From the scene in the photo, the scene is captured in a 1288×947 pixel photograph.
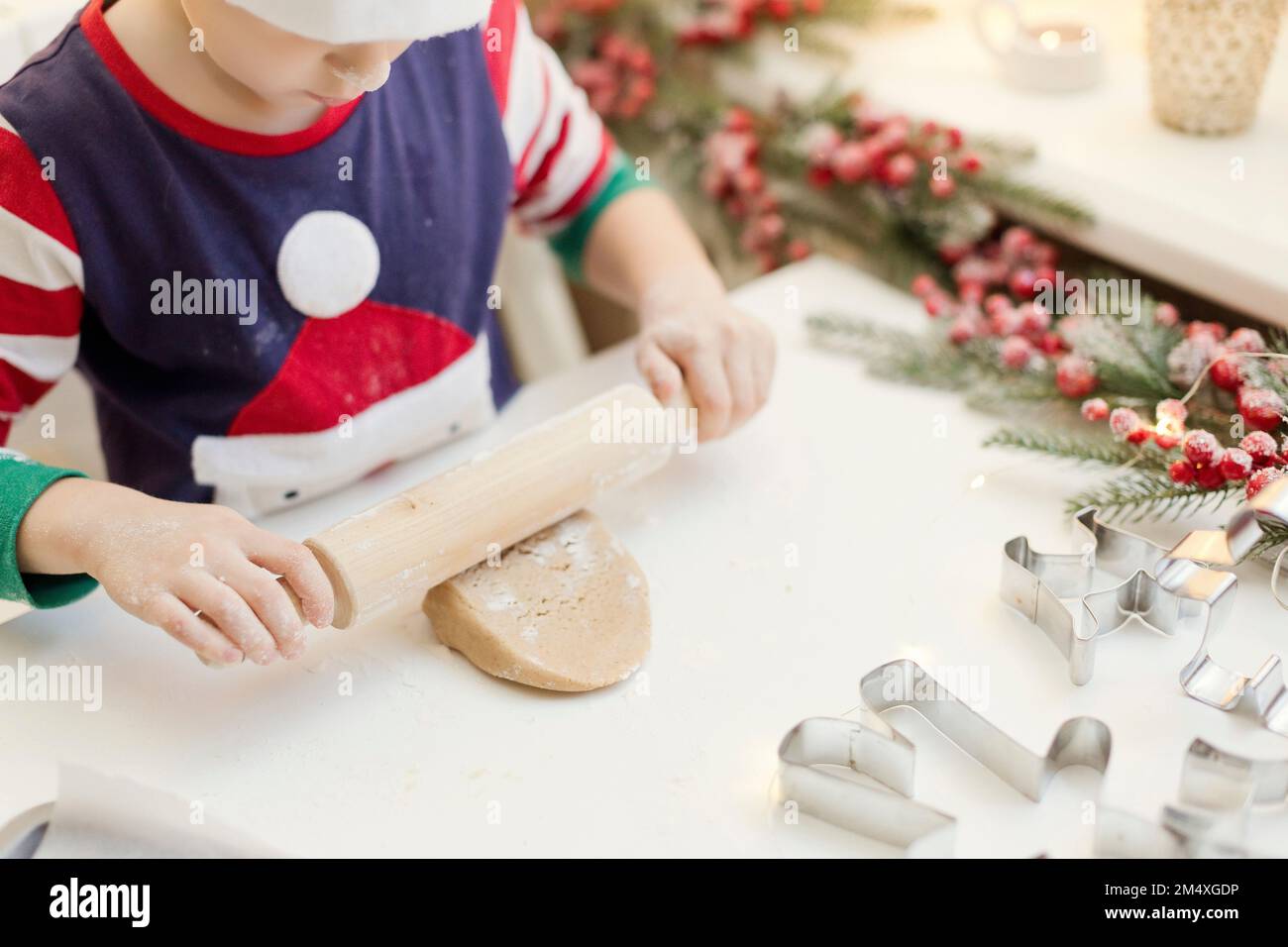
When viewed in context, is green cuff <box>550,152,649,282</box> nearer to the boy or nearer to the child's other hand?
the boy

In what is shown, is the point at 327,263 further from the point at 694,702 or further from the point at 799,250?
the point at 799,250

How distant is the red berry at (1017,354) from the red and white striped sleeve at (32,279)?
23.0 inches

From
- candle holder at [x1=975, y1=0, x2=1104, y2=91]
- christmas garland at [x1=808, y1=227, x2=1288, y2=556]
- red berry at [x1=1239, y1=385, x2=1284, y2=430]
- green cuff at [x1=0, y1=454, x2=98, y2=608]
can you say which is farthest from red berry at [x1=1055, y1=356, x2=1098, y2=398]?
green cuff at [x1=0, y1=454, x2=98, y2=608]

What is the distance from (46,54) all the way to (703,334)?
41cm

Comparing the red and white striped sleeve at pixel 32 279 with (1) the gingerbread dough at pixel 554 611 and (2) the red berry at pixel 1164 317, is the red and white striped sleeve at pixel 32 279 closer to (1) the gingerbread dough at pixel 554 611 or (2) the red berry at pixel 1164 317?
(1) the gingerbread dough at pixel 554 611

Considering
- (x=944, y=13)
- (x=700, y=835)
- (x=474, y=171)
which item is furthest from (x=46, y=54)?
(x=944, y=13)

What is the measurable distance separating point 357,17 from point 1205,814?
1.64 ft

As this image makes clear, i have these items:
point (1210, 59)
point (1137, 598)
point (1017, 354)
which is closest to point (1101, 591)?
point (1137, 598)

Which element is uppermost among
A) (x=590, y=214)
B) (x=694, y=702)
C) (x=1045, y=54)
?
(x=1045, y=54)

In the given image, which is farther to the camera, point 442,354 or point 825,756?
point 442,354

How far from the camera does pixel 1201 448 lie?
733 mm

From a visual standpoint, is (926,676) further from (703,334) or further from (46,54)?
(46,54)

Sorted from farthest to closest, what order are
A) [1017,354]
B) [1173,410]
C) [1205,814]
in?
[1017,354]
[1173,410]
[1205,814]

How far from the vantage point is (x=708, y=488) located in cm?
85
